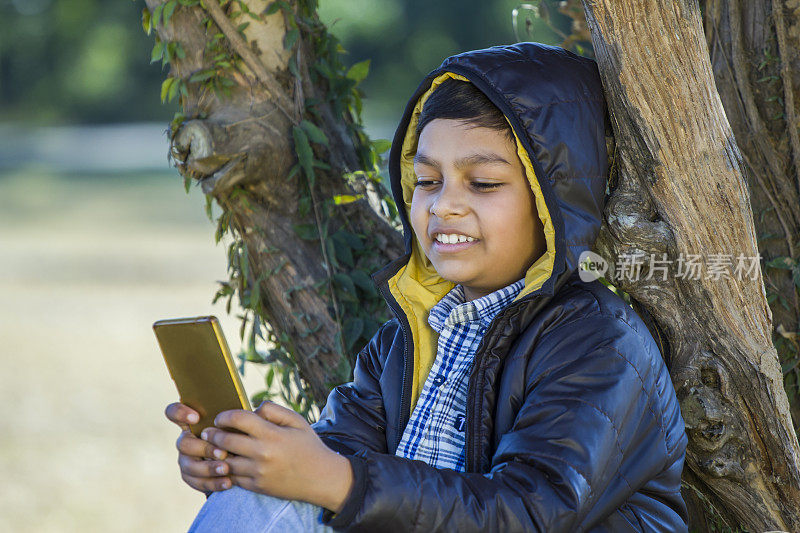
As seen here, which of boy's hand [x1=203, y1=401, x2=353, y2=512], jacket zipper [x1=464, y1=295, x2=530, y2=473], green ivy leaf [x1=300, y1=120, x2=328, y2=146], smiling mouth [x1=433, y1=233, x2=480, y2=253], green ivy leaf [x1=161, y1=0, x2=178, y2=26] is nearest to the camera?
boy's hand [x1=203, y1=401, x2=353, y2=512]

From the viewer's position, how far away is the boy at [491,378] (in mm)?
1282

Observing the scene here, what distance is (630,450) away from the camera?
4.59ft

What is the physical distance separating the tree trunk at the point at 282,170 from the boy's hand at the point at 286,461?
1003mm

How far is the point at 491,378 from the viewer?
1510 millimetres

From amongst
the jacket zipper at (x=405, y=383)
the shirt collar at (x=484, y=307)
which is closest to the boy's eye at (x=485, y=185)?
the shirt collar at (x=484, y=307)

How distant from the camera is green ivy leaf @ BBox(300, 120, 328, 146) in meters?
2.28

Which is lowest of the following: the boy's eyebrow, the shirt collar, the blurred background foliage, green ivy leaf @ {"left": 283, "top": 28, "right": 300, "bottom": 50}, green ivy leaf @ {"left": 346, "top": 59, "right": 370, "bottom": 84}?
the shirt collar

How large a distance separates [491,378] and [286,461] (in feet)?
1.41

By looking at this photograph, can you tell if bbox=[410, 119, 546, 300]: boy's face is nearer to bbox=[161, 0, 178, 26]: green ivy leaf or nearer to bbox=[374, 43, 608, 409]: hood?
bbox=[374, 43, 608, 409]: hood

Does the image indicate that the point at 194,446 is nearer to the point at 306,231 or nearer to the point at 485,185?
the point at 485,185

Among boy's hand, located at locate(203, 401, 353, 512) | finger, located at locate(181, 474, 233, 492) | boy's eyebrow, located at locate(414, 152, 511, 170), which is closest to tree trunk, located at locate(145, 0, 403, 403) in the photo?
boy's eyebrow, located at locate(414, 152, 511, 170)

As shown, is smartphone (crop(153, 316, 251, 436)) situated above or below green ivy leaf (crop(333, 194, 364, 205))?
below

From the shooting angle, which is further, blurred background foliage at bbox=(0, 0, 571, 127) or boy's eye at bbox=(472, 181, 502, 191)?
blurred background foliage at bbox=(0, 0, 571, 127)

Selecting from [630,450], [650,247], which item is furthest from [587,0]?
[630,450]
